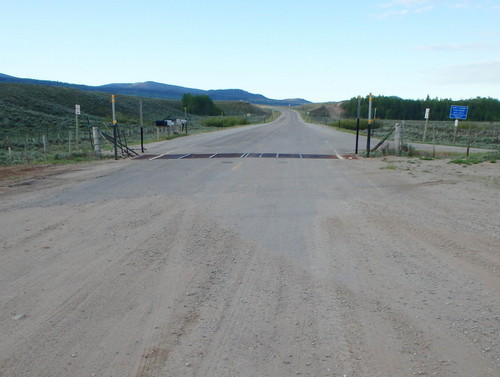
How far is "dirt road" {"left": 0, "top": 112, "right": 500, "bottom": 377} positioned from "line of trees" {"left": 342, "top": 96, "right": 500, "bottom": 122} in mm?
137480

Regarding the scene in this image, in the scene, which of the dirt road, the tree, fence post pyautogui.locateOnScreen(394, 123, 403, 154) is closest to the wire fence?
the dirt road

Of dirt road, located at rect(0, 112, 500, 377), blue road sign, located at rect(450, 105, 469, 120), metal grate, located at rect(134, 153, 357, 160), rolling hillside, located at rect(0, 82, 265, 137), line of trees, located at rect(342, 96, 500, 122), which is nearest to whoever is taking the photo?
dirt road, located at rect(0, 112, 500, 377)

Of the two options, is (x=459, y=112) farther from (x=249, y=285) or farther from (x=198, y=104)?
(x=198, y=104)

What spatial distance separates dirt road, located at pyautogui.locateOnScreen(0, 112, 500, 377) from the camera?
3.91 meters

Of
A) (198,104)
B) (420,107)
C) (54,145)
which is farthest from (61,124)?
(420,107)

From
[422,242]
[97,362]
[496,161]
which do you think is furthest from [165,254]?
[496,161]

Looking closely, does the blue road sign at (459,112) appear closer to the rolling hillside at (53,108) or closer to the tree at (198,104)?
the rolling hillside at (53,108)

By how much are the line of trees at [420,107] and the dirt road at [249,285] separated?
137 meters

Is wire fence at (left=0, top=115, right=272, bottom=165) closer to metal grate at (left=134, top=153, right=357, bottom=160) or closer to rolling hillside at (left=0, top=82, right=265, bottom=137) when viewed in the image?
rolling hillside at (left=0, top=82, right=265, bottom=137)

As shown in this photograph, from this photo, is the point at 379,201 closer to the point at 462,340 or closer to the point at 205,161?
the point at 462,340

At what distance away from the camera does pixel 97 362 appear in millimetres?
3832

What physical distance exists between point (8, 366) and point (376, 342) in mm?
3123

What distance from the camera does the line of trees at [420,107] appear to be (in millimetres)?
142750

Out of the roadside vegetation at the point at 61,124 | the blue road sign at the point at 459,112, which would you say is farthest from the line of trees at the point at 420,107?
the blue road sign at the point at 459,112
